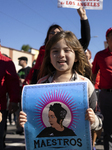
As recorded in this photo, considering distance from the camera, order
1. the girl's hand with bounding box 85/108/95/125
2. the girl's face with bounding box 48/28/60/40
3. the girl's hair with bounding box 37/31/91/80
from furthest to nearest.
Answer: the girl's face with bounding box 48/28/60/40
the girl's hair with bounding box 37/31/91/80
the girl's hand with bounding box 85/108/95/125

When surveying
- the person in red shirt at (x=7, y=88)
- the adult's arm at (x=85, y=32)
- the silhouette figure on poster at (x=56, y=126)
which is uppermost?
the adult's arm at (x=85, y=32)

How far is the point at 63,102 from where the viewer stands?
66.9 inches

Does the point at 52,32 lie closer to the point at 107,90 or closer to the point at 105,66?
the point at 105,66

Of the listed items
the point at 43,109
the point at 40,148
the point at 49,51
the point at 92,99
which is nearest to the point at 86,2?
the point at 49,51

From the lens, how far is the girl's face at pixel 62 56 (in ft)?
6.23

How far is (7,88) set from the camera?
9.76ft

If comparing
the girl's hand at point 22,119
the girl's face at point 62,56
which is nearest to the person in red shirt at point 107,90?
the girl's face at point 62,56

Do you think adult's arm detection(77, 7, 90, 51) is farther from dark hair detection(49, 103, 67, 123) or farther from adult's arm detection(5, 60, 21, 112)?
dark hair detection(49, 103, 67, 123)

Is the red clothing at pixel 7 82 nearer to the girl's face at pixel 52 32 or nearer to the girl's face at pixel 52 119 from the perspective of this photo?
the girl's face at pixel 52 32

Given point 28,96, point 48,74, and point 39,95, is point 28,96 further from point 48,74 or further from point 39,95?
point 48,74

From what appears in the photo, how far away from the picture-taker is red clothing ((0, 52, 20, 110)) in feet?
9.33

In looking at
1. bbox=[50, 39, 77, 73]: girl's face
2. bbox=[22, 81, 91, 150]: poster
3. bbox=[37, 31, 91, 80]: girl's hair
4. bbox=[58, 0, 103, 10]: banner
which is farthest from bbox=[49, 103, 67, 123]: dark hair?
bbox=[58, 0, 103, 10]: banner

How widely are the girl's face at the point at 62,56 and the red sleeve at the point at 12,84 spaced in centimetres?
110

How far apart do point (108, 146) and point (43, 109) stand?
6.32 ft
